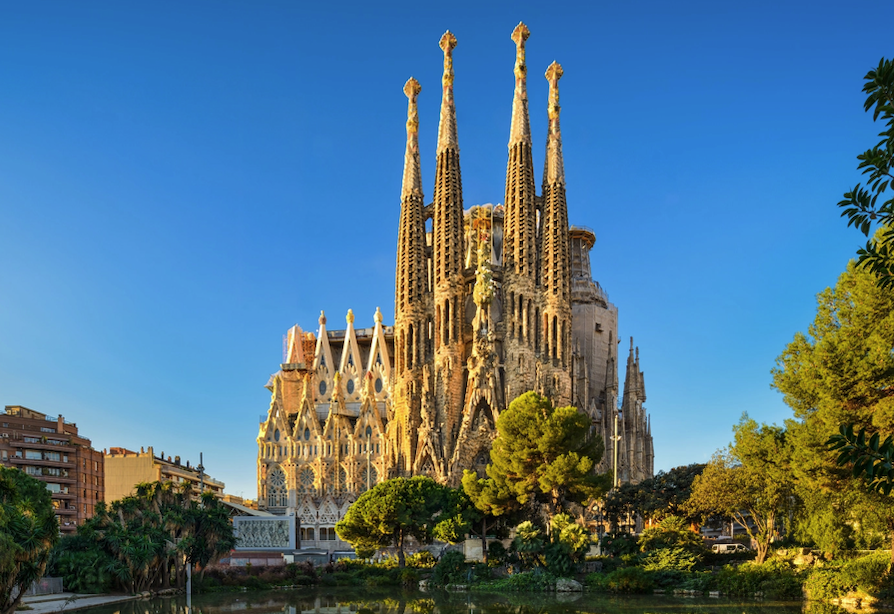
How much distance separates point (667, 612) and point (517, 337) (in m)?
34.5

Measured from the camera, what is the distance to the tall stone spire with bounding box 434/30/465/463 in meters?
58.3

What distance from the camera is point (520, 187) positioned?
2435 inches

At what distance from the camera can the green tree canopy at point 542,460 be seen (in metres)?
37.4

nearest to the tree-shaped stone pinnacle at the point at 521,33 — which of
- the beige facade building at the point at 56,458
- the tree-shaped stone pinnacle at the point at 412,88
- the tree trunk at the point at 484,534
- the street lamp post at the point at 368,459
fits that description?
the tree-shaped stone pinnacle at the point at 412,88

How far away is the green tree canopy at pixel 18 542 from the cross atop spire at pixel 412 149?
4410 cm

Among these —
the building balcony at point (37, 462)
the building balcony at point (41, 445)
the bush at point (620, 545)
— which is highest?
the building balcony at point (41, 445)

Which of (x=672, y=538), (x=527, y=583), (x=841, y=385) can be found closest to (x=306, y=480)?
(x=527, y=583)

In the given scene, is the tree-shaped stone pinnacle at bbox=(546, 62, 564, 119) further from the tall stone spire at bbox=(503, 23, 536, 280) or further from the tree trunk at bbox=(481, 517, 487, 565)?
the tree trunk at bbox=(481, 517, 487, 565)

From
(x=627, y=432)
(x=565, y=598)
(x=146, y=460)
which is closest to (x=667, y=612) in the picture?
(x=565, y=598)

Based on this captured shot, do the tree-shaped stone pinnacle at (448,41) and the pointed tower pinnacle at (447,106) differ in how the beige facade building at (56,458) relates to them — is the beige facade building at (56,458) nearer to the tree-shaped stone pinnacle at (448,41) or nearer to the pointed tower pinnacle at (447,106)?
the pointed tower pinnacle at (447,106)

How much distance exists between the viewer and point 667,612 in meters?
25.2

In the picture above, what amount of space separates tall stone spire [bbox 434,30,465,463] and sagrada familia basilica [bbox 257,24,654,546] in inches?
3.9

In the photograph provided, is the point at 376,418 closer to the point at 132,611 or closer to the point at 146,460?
the point at 146,460

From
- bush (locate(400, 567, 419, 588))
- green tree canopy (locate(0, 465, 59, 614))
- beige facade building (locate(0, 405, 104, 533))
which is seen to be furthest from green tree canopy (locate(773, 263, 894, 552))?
beige facade building (locate(0, 405, 104, 533))
